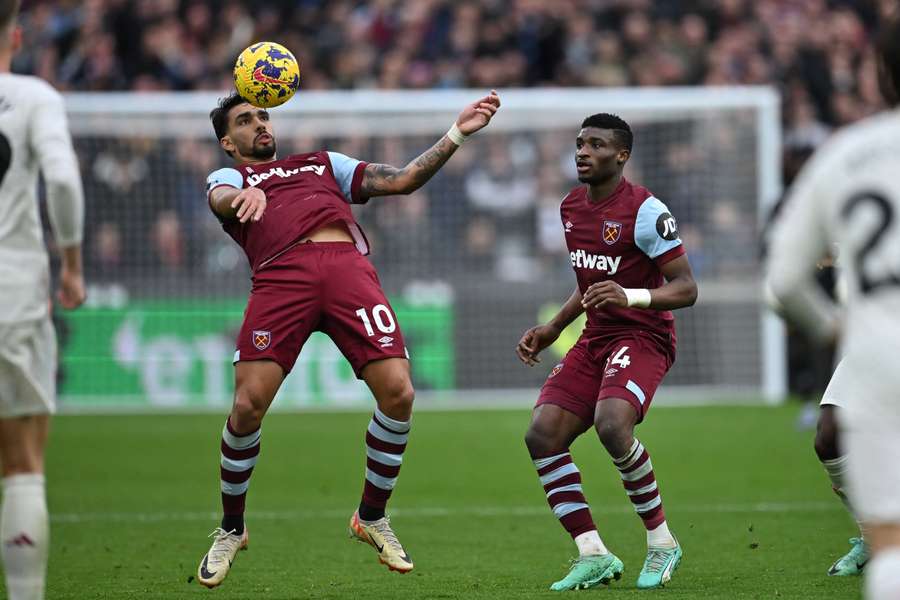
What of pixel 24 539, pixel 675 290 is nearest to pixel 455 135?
pixel 675 290

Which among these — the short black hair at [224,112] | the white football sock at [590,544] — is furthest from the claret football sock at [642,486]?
the short black hair at [224,112]

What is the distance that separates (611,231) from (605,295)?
0.64 meters

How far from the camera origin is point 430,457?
47.0 ft

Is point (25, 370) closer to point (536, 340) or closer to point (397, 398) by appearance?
point (397, 398)

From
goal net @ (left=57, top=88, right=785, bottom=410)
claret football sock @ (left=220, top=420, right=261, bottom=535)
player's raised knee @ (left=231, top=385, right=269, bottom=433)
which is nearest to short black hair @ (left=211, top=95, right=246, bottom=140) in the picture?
player's raised knee @ (left=231, top=385, right=269, bottom=433)

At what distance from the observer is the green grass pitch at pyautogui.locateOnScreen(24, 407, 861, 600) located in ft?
24.8

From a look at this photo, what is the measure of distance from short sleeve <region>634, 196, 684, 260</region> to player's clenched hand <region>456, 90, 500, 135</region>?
3.12ft

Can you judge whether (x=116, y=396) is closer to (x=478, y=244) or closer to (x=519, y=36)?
(x=478, y=244)

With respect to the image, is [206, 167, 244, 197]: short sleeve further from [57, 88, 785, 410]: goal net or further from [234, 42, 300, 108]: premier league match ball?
[57, 88, 785, 410]: goal net

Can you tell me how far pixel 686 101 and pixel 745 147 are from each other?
129cm

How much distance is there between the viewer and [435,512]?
10828 mm

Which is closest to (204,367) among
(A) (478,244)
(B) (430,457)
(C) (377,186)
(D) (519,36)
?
(A) (478,244)

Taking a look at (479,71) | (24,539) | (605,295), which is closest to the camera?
(24,539)

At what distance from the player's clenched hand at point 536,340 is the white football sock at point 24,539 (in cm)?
330
